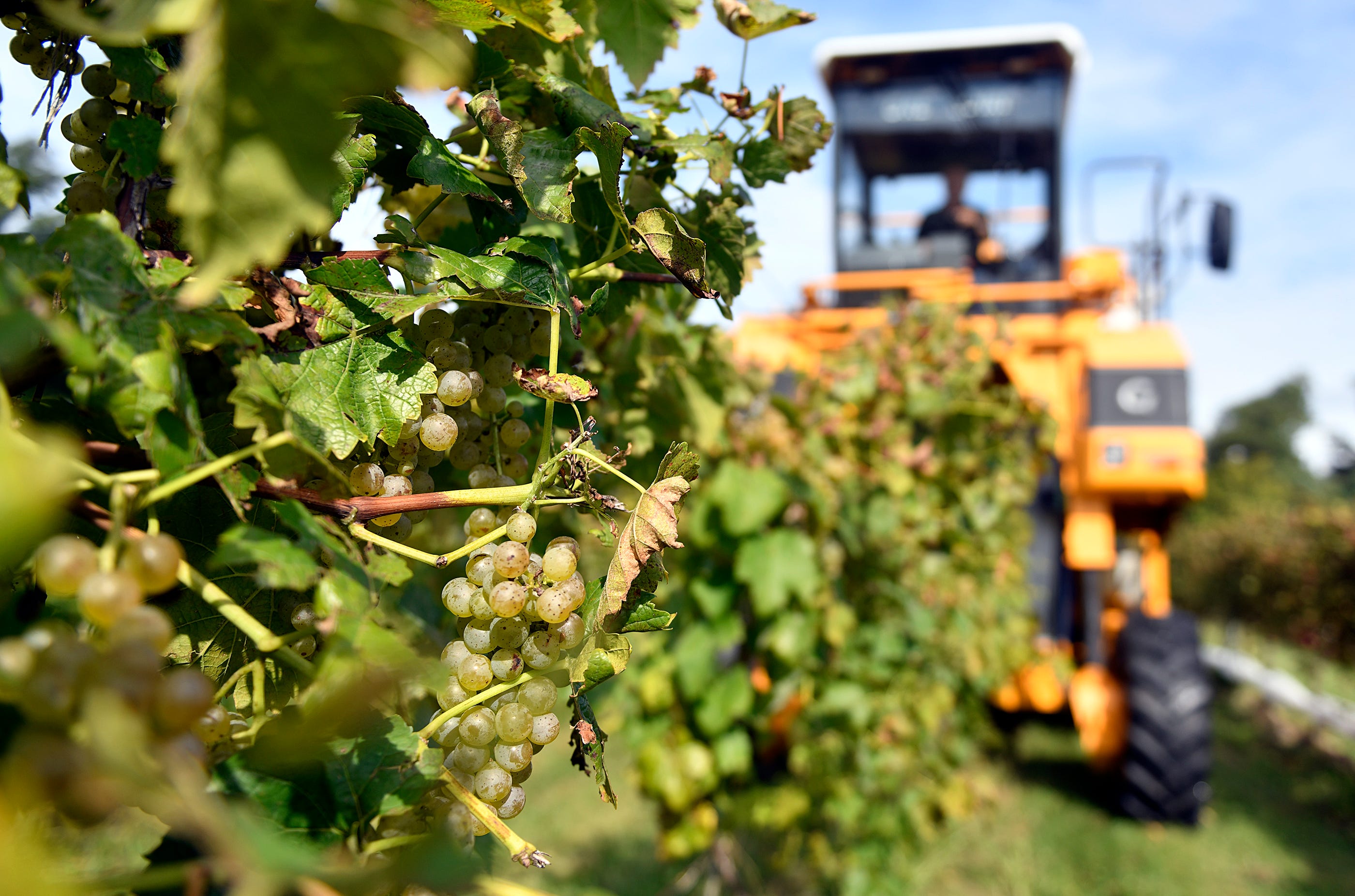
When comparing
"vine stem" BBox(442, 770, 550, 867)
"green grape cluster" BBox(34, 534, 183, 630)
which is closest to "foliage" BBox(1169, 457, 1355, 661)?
"vine stem" BBox(442, 770, 550, 867)

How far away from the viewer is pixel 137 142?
0.62m

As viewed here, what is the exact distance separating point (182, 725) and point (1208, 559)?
55.4ft

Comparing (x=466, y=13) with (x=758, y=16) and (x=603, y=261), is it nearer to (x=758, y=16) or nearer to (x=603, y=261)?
(x=603, y=261)

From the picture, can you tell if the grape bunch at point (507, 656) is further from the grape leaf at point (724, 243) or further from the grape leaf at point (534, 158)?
the grape leaf at point (724, 243)

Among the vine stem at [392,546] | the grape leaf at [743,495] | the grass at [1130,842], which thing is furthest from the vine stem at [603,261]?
the grass at [1130,842]

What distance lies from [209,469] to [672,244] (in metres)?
0.40

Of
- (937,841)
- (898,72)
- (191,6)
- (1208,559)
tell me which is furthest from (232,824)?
(1208,559)

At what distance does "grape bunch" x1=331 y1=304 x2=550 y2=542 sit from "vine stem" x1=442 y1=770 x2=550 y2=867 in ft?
0.62

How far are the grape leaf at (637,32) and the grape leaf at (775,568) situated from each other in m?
1.84

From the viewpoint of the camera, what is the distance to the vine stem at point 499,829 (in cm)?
58

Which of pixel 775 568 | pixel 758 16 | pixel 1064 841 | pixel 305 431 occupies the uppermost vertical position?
pixel 758 16

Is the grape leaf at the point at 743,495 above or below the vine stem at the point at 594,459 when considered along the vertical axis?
below

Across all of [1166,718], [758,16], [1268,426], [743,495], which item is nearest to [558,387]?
[758,16]

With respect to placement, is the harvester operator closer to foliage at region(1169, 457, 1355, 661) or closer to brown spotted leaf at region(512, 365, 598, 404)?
foliage at region(1169, 457, 1355, 661)
